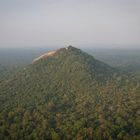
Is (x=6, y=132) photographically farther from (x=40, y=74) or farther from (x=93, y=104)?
(x=40, y=74)

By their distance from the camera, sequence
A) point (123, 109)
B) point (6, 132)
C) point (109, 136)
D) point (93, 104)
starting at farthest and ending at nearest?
1. point (93, 104)
2. point (123, 109)
3. point (6, 132)
4. point (109, 136)

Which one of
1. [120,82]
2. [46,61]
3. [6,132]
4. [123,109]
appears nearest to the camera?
[6,132]

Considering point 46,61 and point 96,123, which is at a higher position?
point 46,61

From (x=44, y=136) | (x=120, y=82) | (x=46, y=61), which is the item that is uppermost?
(x=46, y=61)

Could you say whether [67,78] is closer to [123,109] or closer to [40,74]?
[40,74]

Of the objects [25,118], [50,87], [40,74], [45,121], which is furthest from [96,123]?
[40,74]

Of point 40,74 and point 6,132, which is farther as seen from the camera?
point 40,74

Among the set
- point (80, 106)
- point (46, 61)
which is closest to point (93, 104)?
point (80, 106)
